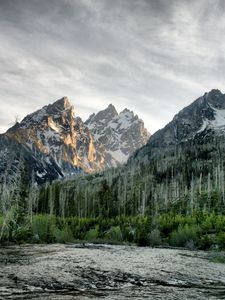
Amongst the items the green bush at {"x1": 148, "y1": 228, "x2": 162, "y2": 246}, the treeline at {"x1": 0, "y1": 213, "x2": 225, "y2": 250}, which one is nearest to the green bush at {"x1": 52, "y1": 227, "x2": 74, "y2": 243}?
the treeline at {"x1": 0, "y1": 213, "x2": 225, "y2": 250}

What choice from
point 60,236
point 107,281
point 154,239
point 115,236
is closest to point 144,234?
point 154,239

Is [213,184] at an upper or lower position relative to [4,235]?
upper

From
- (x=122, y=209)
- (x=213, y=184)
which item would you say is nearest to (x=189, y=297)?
(x=122, y=209)

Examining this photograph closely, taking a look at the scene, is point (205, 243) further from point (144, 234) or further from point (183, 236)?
point (144, 234)

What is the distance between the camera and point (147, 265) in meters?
34.9

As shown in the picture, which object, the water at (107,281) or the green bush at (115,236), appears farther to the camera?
the green bush at (115,236)

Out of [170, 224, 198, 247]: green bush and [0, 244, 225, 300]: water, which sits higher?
[170, 224, 198, 247]: green bush

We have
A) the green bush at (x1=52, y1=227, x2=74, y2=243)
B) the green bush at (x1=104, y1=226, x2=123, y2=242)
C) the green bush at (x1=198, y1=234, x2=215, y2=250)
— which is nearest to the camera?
the green bush at (x1=198, y1=234, x2=215, y2=250)

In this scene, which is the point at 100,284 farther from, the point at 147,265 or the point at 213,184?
the point at 213,184

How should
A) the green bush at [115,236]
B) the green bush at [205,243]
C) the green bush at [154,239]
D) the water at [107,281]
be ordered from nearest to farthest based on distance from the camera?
the water at [107,281]
the green bush at [205,243]
the green bush at [154,239]
the green bush at [115,236]

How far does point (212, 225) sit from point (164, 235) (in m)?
9.09

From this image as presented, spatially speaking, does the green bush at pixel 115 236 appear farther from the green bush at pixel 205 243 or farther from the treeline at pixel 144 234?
the green bush at pixel 205 243

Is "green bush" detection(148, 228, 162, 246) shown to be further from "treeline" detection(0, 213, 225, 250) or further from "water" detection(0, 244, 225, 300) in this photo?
"water" detection(0, 244, 225, 300)

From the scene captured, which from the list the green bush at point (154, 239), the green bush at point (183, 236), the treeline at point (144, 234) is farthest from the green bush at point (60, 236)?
the green bush at point (183, 236)
